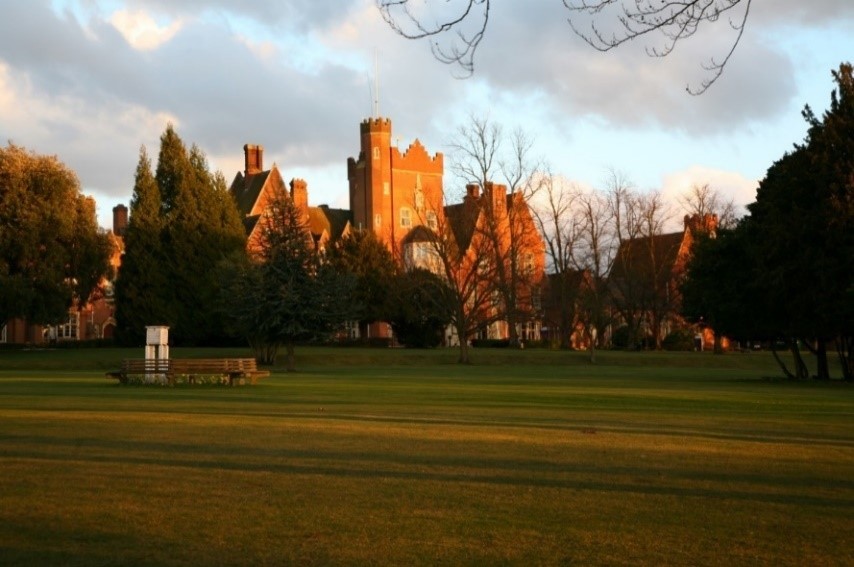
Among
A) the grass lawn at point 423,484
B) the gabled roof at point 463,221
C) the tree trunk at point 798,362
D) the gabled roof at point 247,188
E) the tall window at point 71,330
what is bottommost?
the grass lawn at point 423,484

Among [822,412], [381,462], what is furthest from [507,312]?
[381,462]

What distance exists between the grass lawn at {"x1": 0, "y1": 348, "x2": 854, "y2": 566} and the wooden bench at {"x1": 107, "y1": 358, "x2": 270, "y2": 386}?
9624 millimetres

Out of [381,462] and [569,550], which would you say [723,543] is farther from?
[381,462]

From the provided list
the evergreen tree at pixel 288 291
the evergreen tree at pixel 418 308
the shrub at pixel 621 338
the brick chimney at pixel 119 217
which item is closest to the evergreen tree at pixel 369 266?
the evergreen tree at pixel 418 308

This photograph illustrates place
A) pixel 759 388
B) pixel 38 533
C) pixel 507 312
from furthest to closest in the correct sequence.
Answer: pixel 507 312
pixel 759 388
pixel 38 533

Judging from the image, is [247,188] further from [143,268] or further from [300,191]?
[143,268]

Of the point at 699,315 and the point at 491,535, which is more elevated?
the point at 699,315

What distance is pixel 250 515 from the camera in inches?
393

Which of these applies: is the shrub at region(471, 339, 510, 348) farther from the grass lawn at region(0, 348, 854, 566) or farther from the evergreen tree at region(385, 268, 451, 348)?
the grass lawn at region(0, 348, 854, 566)

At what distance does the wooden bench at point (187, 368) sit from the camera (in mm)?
34219

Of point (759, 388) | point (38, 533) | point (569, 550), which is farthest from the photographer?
point (759, 388)

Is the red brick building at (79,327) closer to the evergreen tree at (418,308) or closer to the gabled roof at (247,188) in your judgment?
the gabled roof at (247,188)

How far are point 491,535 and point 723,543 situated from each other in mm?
1986

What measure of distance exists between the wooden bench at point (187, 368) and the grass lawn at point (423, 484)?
31.6ft
